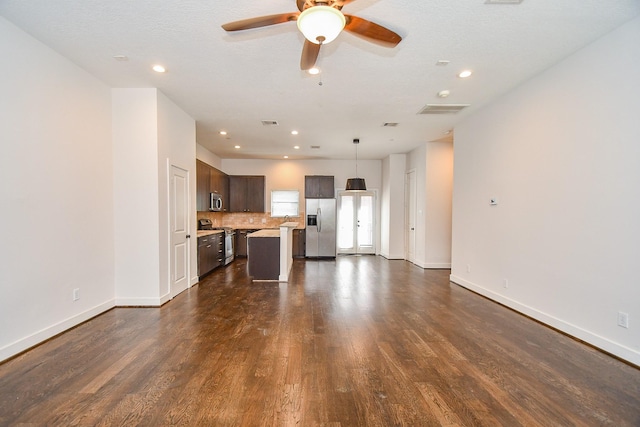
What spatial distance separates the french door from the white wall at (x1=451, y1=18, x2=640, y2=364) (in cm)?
437

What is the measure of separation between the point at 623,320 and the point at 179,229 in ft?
17.6

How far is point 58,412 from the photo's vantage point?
1.76 metres

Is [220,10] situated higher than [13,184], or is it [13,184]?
[220,10]

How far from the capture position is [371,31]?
83.7 inches

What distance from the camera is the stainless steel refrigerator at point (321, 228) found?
7910mm

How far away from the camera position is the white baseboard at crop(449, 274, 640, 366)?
94.7 inches

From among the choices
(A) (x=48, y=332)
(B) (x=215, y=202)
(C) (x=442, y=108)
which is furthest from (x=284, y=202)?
(A) (x=48, y=332)

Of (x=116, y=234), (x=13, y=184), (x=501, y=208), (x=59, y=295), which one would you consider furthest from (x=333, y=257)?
(x=13, y=184)

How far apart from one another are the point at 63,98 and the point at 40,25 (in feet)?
2.44

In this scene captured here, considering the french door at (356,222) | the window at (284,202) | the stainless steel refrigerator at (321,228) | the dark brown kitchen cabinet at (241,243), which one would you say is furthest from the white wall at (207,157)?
the french door at (356,222)

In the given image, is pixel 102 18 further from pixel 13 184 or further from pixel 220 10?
pixel 13 184

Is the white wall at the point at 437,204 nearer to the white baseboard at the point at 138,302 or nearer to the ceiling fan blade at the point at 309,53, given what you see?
the ceiling fan blade at the point at 309,53

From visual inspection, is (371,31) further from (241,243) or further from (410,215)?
(241,243)

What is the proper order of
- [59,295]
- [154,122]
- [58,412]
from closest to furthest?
[58,412] < [59,295] < [154,122]
